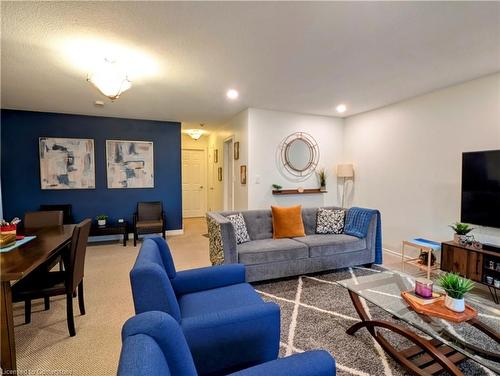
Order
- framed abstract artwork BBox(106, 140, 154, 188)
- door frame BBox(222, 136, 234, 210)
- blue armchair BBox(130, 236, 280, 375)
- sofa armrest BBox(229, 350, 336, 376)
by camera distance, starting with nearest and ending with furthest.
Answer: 1. sofa armrest BBox(229, 350, 336, 376)
2. blue armchair BBox(130, 236, 280, 375)
3. framed abstract artwork BBox(106, 140, 154, 188)
4. door frame BBox(222, 136, 234, 210)

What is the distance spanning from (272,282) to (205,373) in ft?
6.13

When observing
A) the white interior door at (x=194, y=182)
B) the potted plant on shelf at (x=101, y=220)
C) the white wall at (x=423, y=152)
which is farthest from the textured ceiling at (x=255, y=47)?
the white interior door at (x=194, y=182)

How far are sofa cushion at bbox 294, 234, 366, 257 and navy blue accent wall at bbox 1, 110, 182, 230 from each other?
11.3ft

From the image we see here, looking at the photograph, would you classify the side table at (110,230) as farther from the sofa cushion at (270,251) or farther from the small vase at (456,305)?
A: the small vase at (456,305)

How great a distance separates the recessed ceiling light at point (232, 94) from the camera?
11.9ft

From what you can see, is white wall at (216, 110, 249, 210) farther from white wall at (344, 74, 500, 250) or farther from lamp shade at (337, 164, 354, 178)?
white wall at (344, 74, 500, 250)

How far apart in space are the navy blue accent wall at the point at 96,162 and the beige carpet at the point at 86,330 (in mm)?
1844

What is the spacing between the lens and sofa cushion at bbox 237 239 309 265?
2.96 m

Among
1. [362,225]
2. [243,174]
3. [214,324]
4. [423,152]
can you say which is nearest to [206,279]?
[214,324]

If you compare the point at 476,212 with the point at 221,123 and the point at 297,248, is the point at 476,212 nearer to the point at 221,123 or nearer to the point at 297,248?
the point at 297,248

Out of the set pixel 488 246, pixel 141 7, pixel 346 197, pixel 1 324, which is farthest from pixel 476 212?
pixel 1 324

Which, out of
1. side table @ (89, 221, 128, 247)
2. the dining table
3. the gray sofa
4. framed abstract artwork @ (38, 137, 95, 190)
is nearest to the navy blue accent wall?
framed abstract artwork @ (38, 137, 95, 190)

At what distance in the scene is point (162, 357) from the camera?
2.34ft

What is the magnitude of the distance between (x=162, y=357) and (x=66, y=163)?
5391 millimetres
